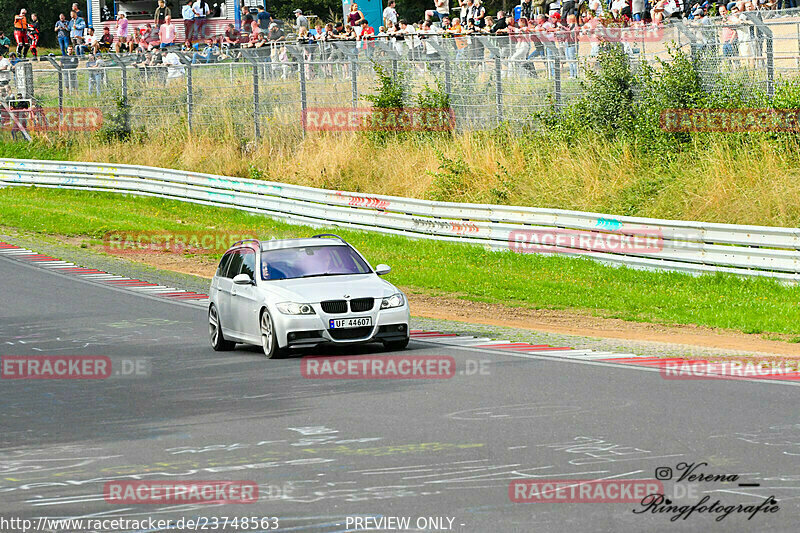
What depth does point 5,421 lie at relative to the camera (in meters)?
10.5

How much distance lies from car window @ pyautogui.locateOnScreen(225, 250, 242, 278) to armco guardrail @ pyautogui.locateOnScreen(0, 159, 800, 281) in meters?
7.63

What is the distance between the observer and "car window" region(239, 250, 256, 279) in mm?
14797

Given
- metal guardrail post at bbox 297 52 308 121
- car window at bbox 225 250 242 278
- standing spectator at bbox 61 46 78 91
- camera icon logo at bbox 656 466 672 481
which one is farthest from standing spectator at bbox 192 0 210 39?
camera icon logo at bbox 656 466 672 481

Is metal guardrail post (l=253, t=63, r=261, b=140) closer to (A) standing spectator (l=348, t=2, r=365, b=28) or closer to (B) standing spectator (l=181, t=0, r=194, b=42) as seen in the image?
(A) standing spectator (l=348, t=2, r=365, b=28)

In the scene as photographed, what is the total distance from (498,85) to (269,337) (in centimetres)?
1503

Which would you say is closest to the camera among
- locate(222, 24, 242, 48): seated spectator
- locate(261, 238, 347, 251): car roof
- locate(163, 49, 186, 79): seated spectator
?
locate(261, 238, 347, 251): car roof

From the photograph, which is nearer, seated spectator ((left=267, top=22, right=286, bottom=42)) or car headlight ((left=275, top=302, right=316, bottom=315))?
car headlight ((left=275, top=302, right=316, bottom=315))

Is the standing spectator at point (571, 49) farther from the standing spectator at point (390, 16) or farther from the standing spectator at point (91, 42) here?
the standing spectator at point (91, 42)

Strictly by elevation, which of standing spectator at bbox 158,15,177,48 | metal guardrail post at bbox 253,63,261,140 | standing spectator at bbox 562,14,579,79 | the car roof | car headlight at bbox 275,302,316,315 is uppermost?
standing spectator at bbox 158,15,177,48

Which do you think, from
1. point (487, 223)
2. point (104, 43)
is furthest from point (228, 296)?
point (104, 43)

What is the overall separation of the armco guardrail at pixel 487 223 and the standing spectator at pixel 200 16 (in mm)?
13357

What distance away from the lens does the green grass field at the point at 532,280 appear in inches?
663

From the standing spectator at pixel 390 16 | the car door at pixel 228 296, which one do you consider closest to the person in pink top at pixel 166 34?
the standing spectator at pixel 390 16

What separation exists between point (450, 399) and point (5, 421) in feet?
13.0
